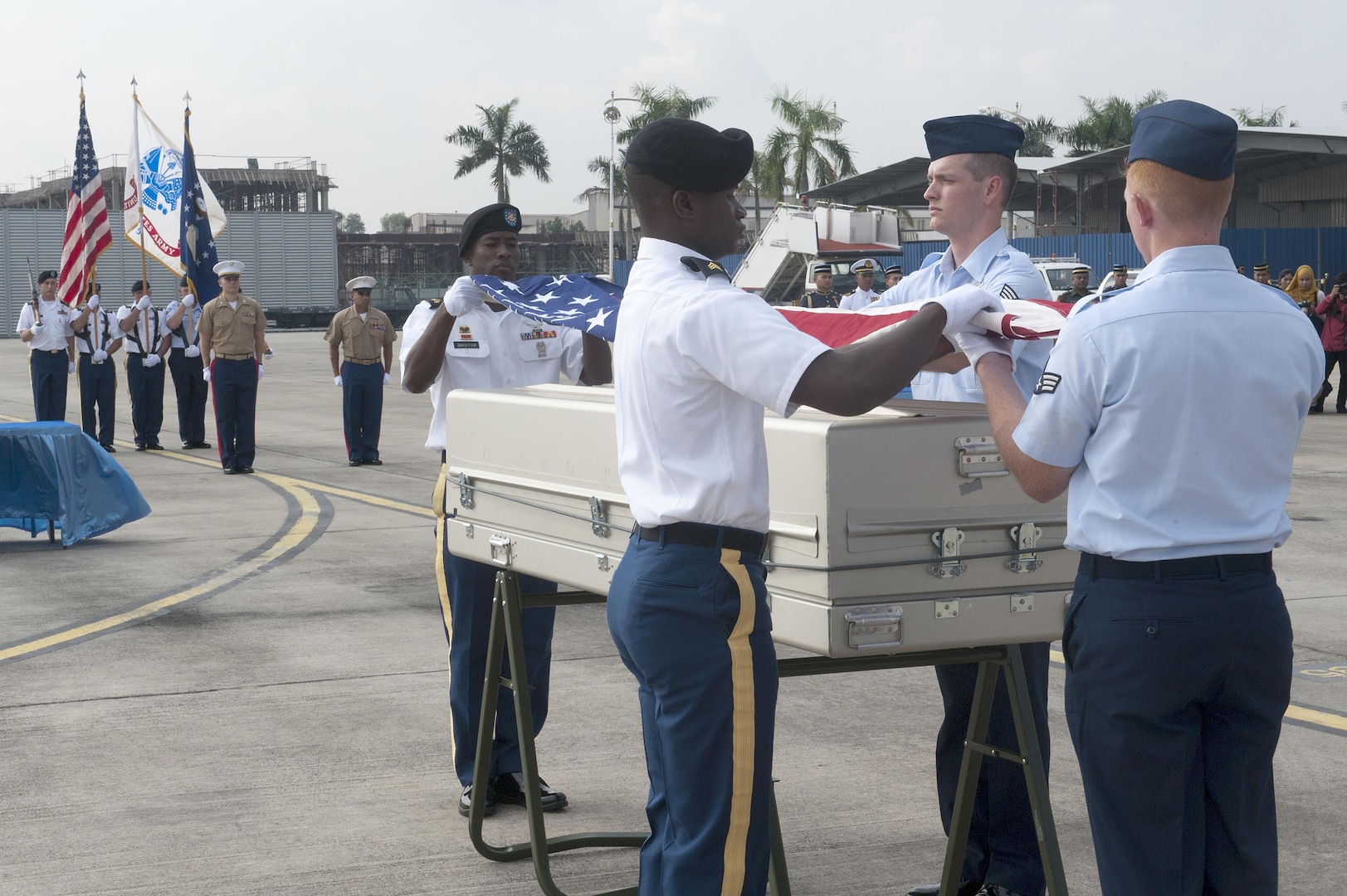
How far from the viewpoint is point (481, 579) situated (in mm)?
4789

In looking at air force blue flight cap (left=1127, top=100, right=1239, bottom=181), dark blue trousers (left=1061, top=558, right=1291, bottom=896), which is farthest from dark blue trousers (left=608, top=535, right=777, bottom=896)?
air force blue flight cap (left=1127, top=100, right=1239, bottom=181)

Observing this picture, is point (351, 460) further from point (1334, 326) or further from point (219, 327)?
point (1334, 326)

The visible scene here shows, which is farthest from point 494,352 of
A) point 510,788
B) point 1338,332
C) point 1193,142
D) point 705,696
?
point 1338,332

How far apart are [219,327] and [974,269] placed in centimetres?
1297

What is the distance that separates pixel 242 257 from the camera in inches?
2771

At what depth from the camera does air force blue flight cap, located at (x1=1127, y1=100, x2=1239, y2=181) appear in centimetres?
255

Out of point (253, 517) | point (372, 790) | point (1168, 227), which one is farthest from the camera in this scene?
point (253, 517)

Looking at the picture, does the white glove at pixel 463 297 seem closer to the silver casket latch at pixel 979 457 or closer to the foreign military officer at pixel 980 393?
the foreign military officer at pixel 980 393

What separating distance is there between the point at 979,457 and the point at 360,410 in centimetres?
1316

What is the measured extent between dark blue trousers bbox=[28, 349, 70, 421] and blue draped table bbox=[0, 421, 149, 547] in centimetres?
682

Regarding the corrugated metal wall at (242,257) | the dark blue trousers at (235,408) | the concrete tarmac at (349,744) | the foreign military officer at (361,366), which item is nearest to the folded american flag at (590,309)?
the concrete tarmac at (349,744)

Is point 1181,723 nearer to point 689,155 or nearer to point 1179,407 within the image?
point 1179,407

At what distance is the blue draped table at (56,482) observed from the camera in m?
10.4

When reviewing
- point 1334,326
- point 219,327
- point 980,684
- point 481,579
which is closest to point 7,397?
point 219,327
